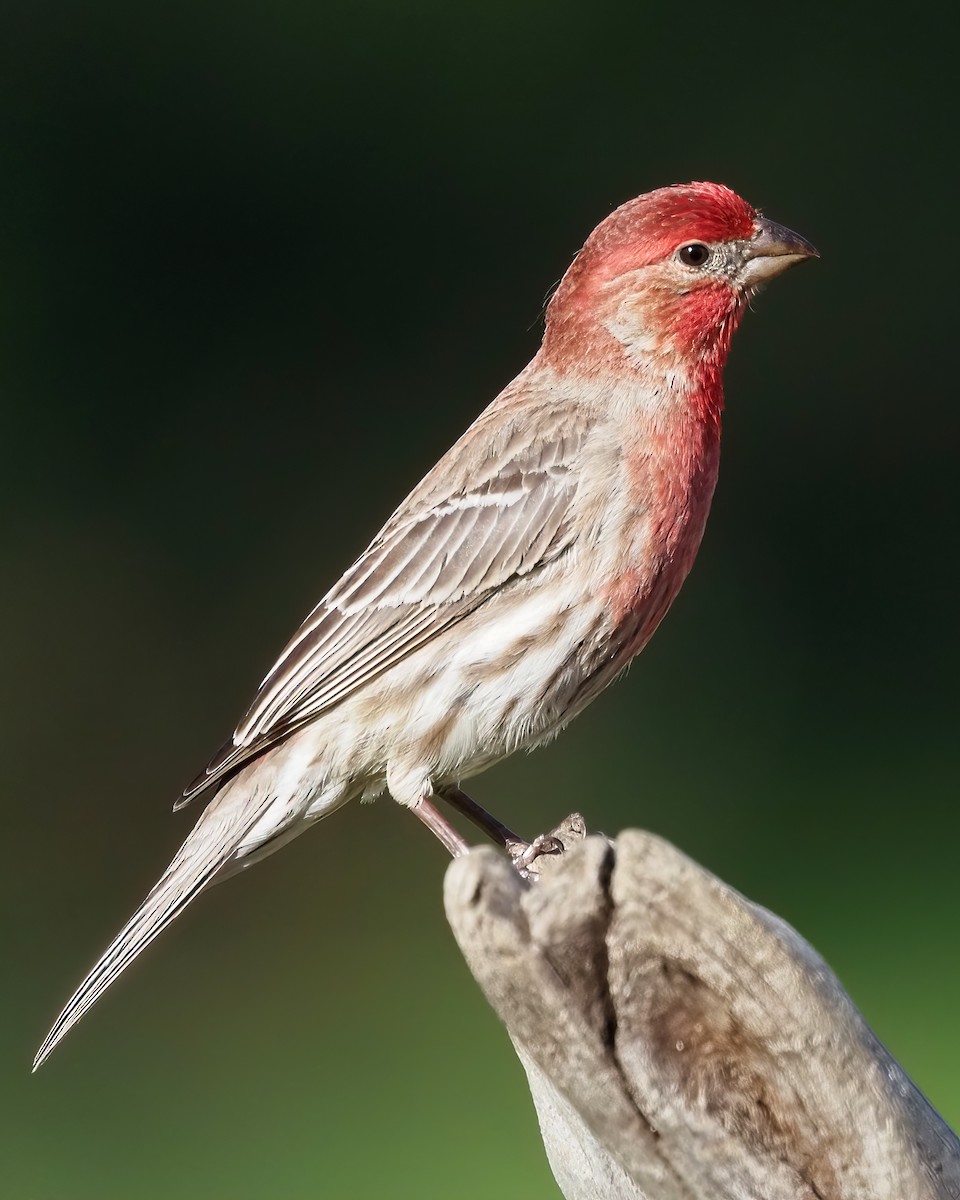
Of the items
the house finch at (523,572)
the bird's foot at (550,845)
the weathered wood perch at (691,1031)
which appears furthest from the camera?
the house finch at (523,572)

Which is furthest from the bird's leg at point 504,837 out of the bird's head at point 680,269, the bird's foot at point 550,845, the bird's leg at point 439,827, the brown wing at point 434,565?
the bird's head at point 680,269

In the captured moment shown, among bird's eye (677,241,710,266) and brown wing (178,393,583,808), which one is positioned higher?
bird's eye (677,241,710,266)

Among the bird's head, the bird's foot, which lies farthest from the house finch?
the bird's foot

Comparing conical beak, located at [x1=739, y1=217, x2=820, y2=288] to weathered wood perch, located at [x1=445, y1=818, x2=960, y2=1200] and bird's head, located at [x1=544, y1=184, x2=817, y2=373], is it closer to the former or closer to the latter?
bird's head, located at [x1=544, y1=184, x2=817, y2=373]

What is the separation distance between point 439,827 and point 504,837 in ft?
0.74

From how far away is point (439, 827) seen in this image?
2.79 metres

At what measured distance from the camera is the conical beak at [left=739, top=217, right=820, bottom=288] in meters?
3.00

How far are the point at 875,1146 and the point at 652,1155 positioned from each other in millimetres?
239

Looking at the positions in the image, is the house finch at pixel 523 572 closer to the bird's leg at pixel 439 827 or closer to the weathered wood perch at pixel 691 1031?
the bird's leg at pixel 439 827

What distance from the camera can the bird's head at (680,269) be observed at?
298 centimetres

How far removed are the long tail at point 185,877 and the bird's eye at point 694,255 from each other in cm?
124

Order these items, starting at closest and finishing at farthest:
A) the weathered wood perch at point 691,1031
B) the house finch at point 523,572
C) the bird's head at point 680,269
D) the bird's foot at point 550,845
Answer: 1. the weathered wood perch at point 691,1031
2. the bird's foot at point 550,845
3. the house finch at point 523,572
4. the bird's head at point 680,269

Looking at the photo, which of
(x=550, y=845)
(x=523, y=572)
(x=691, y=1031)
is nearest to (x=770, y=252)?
(x=523, y=572)

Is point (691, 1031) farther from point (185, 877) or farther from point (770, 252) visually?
point (770, 252)
